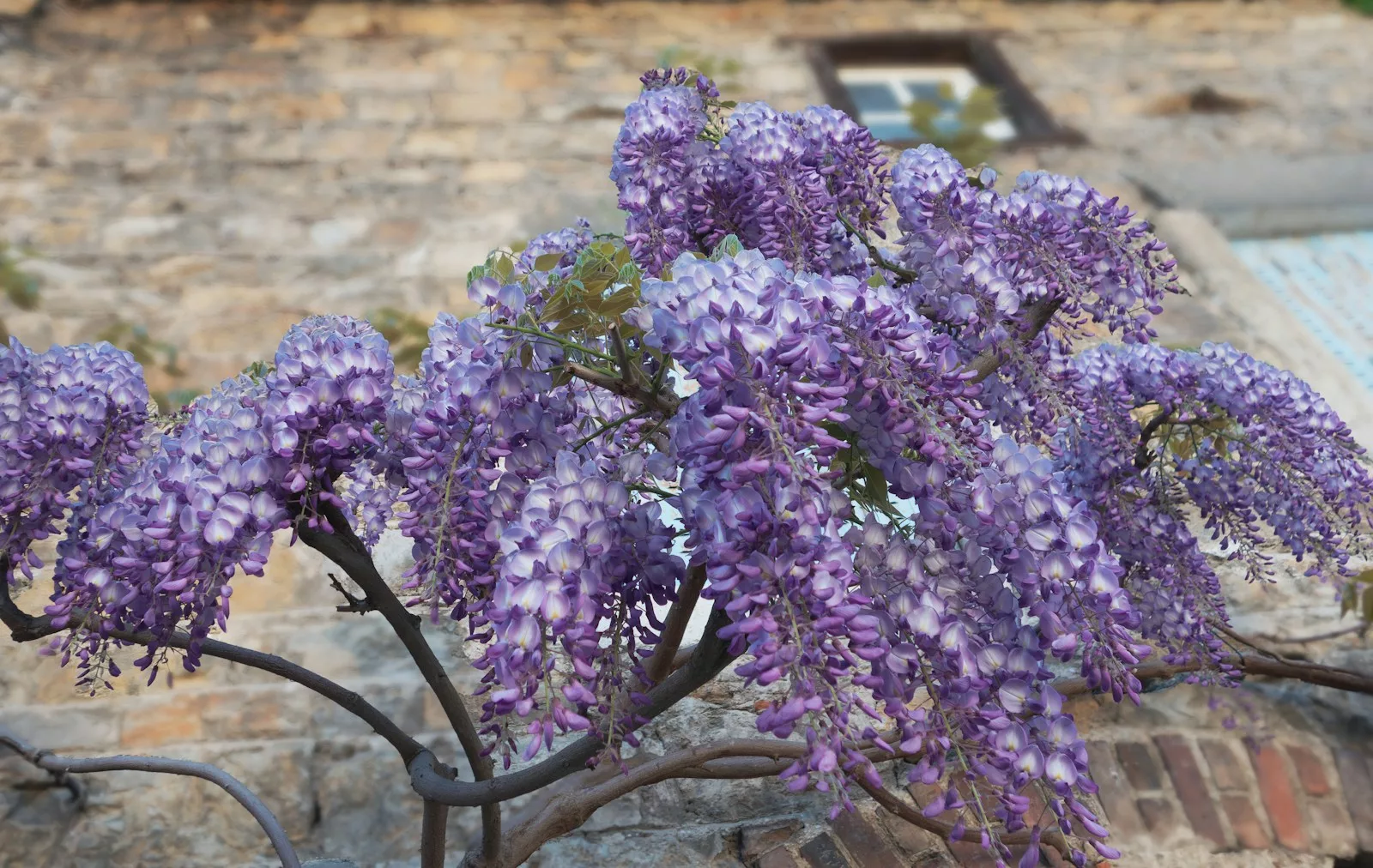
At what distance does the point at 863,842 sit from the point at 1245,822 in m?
0.78

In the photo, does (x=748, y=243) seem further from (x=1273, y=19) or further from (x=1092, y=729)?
(x=1273, y=19)

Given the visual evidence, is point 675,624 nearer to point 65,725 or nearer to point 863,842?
point 863,842

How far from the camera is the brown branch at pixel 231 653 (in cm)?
108

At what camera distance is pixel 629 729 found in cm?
95

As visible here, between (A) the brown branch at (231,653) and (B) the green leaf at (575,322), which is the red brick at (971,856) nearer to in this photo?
(A) the brown branch at (231,653)

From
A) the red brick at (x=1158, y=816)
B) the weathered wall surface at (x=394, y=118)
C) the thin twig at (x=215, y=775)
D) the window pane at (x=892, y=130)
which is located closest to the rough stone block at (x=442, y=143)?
the weathered wall surface at (x=394, y=118)

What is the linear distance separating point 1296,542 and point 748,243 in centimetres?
94

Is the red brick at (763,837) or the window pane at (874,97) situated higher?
the window pane at (874,97)

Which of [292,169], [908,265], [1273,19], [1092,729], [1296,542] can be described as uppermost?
[1273,19]

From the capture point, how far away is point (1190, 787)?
78.5 inches

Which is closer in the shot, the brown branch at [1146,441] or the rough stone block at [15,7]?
the brown branch at [1146,441]

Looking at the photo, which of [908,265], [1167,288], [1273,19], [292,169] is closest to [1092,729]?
[1167,288]

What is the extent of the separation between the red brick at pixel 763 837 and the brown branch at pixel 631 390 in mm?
959

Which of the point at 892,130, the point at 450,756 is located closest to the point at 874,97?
the point at 892,130
